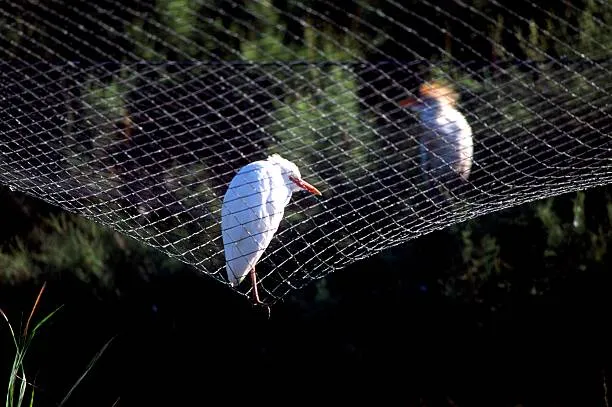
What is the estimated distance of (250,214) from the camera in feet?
8.83

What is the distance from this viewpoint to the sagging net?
2.52 meters

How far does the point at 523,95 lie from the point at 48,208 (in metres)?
2.13

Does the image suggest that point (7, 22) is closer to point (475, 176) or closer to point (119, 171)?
point (119, 171)

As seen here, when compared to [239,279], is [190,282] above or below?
below

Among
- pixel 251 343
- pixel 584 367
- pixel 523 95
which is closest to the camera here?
pixel 523 95

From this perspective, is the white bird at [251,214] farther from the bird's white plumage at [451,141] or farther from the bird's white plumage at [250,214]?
the bird's white plumage at [451,141]

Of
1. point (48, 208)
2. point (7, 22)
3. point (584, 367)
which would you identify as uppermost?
point (7, 22)

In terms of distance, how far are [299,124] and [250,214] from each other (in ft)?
2.23

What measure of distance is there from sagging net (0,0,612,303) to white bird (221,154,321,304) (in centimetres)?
6

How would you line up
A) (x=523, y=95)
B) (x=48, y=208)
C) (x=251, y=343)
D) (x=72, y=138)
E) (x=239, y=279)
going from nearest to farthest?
1. (x=239, y=279)
2. (x=72, y=138)
3. (x=523, y=95)
4. (x=251, y=343)
5. (x=48, y=208)

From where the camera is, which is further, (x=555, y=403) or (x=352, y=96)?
(x=555, y=403)

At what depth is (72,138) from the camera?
9.52 feet

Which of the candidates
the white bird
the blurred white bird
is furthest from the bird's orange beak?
the blurred white bird

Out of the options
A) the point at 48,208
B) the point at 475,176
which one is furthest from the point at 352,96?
the point at 48,208
